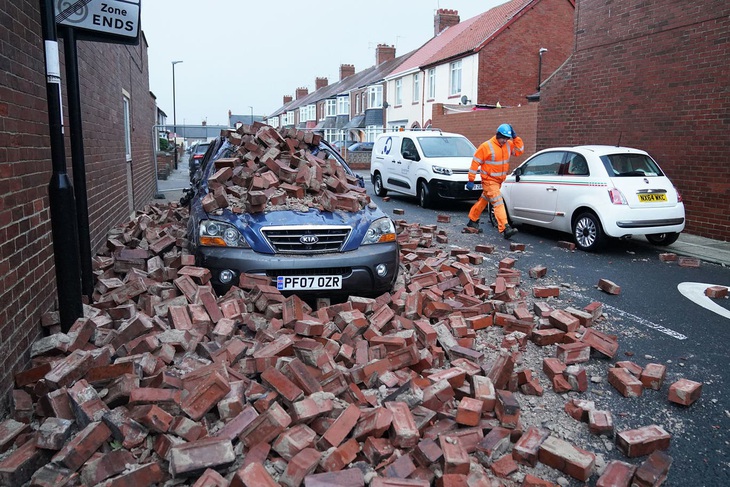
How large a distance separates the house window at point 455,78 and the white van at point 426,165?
17.0 metres

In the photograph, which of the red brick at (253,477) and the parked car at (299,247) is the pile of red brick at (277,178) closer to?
the parked car at (299,247)

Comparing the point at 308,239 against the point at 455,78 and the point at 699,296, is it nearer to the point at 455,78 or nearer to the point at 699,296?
the point at 699,296

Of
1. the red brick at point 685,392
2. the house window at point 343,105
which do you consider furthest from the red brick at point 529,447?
the house window at point 343,105

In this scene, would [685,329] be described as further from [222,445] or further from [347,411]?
[222,445]

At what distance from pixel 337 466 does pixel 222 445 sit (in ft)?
1.85

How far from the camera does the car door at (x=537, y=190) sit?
9.80 m

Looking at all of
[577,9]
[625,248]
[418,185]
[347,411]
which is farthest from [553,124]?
[347,411]

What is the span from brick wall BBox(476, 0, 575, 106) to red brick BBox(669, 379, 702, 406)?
2836 cm

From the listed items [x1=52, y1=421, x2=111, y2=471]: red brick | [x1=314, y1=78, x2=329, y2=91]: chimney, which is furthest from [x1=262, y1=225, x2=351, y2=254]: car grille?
[x1=314, y1=78, x2=329, y2=91]: chimney

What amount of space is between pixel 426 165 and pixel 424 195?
0.79 metres

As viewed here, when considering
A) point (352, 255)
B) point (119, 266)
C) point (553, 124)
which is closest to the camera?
point (352, 255)

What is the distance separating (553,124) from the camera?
14336 mm

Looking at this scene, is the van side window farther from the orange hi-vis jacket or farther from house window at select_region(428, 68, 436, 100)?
house window at select_region(428, 68, 436, 100)

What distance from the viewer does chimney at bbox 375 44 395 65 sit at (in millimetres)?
51625
